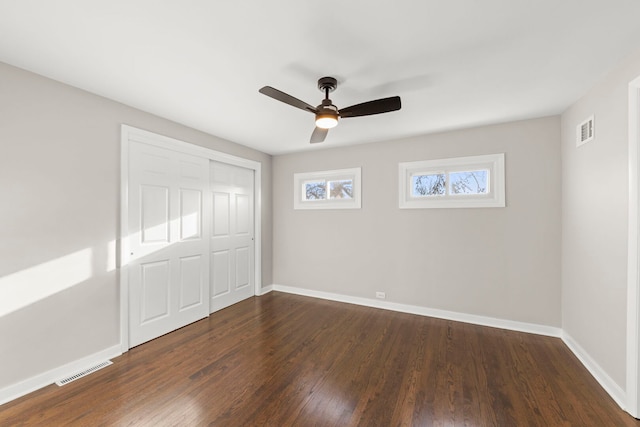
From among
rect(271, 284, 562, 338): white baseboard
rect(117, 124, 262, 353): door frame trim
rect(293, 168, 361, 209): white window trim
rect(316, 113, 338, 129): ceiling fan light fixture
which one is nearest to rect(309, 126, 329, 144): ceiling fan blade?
rect(316, 113, 338, 129): ceiling fan light fixture

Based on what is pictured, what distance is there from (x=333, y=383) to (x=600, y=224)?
2.63 metres

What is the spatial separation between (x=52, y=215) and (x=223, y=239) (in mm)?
1944

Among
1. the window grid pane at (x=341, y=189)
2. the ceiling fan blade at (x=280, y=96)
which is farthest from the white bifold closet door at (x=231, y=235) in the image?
the ceiling fan blade at (x=280, y=96)

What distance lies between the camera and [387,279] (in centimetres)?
386

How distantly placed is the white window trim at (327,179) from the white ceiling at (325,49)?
1.54 metres

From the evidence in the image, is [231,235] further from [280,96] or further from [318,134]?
[280,96]

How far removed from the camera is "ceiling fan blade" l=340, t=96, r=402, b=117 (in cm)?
199

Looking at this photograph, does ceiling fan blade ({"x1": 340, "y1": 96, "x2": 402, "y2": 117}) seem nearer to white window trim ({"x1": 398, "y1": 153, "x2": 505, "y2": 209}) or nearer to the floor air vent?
white window trim ({"x1": 398, "y1": 153, "x2": 505, "y2": 209})

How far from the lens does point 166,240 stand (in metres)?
3.06

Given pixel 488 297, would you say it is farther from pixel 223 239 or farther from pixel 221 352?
pixel 223 239

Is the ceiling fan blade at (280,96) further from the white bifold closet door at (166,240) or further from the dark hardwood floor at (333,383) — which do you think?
the dark hardwood floor at (333,383)

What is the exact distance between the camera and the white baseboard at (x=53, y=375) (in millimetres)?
1913

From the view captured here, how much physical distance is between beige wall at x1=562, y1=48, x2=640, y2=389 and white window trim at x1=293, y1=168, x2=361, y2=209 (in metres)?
2.47

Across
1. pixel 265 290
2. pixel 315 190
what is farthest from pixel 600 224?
pixel 265 290
